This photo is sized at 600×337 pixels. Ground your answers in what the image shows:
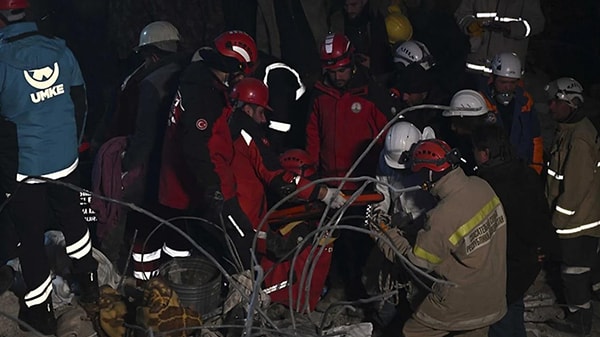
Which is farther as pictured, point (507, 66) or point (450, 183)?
point (507, 66)

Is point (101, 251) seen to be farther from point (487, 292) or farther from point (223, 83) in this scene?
point (487, 292)

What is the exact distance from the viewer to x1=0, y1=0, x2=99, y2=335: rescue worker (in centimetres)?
602

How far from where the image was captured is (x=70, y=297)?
684 cm

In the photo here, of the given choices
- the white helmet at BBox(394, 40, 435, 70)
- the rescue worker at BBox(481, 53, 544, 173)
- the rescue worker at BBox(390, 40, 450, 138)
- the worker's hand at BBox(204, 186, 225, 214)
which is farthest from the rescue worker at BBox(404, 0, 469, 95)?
the worker's hand at BBox(204, 186, 225, 214)

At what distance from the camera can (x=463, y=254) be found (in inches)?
202

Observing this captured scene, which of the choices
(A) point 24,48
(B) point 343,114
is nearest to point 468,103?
(B) point 343,114

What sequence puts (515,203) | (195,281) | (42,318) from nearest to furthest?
(515,203), (42,318), (195,281)

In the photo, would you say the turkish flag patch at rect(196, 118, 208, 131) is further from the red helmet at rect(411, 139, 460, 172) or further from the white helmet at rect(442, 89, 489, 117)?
the white helmet at rect(442, 89, 489, 117)

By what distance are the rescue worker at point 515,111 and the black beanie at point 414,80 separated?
1.73ft

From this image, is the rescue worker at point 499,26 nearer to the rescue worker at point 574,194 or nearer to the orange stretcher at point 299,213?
the rescue worker at point 574,194

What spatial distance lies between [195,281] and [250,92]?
1.62 metres

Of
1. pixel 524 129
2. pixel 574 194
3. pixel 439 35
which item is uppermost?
pixel 524 129

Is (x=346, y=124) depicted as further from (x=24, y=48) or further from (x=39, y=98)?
(x=24, y=48)

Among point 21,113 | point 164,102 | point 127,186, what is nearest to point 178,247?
point 127,186
